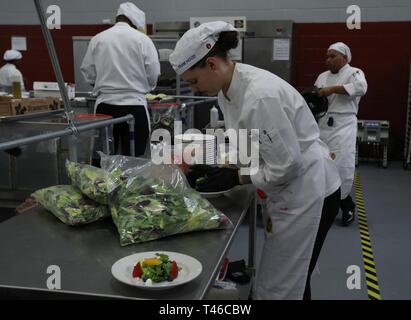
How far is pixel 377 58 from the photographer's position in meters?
6.17

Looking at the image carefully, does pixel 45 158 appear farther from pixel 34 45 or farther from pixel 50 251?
pixel 34 45

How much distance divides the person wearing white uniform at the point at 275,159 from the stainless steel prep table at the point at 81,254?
0.59 feet

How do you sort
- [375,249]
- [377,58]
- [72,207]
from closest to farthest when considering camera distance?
[72,207] → [375,249] → [377,58]

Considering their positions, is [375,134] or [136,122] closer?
[136,122]

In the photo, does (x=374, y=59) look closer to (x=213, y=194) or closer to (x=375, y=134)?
(x=375, y=134)

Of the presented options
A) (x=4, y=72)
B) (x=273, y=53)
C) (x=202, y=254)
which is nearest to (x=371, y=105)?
(x=273, y=53)

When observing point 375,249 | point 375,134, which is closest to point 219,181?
point 375,249

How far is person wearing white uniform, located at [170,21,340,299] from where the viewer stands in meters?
1.47

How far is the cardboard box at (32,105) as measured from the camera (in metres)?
2.79

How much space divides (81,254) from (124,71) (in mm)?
2256

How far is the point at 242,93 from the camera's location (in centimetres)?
157

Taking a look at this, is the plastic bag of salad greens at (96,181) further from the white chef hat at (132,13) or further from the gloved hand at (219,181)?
the white chef hat at (132,13)

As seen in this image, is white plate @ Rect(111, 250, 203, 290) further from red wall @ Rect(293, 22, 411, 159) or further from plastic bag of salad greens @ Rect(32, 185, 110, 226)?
red wall @ Rect(293, 22, 411, 159)

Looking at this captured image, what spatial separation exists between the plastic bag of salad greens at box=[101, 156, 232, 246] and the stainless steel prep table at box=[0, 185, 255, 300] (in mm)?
27
